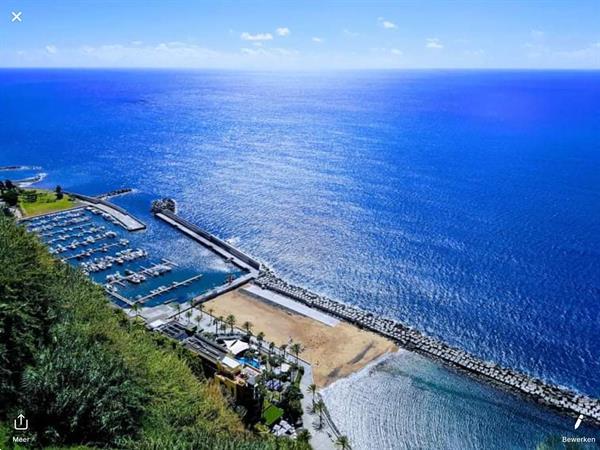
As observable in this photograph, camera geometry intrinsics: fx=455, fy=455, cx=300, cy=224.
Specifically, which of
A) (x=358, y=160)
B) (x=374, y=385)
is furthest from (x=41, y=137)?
→ (x=374, y=385)

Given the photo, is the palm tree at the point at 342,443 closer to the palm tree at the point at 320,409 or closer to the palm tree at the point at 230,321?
the palm tree at the point at 320,409

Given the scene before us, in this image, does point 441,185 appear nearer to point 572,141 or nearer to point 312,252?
point 312,252

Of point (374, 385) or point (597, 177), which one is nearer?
point (374, 385)

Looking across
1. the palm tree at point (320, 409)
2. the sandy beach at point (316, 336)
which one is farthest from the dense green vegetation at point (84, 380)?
the sandy beach at point (316, 336)

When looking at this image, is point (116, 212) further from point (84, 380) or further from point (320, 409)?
point (84, 380)

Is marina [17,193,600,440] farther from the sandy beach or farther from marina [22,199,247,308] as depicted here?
the sandy beach

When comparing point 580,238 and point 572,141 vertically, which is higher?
point 572,141
